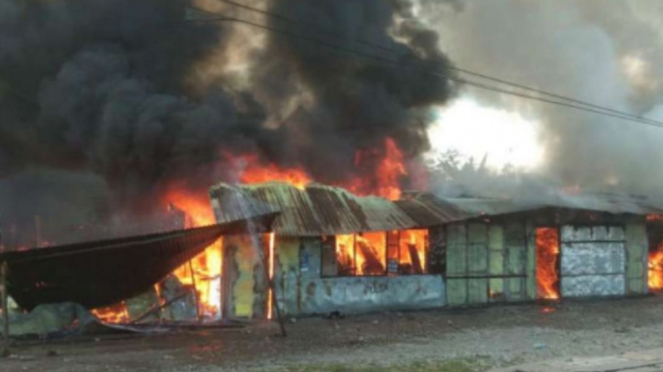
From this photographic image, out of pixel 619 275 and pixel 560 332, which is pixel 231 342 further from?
pixel 619 275

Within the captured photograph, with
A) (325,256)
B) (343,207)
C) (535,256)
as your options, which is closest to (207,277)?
(325,256)

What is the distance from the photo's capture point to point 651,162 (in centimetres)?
2803

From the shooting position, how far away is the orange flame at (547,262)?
21.4 meters

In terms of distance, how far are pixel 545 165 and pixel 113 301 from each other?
61.5ft

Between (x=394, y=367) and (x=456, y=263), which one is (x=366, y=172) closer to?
(x=456, y=263)

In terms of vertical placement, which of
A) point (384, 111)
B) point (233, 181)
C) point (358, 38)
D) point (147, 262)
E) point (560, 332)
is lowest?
point (560, 332)

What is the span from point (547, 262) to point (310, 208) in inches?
331

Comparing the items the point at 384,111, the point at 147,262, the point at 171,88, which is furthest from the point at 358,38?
the point at 147,262

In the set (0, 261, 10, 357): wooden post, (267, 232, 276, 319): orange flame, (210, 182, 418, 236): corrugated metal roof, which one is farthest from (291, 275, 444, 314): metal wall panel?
(0, 261, 10, 357): wooden post

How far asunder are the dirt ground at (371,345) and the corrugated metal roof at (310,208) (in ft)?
7.29

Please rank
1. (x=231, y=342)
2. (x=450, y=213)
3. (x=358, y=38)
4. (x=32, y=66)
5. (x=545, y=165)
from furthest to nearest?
(x=545, y=165) < (x=358, y=38) < (x=32, y=66) < (x=450, y=213) < (x=231, y=342)

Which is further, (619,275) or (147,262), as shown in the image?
(619,275)

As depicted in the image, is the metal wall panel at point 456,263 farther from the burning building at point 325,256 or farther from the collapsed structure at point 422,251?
the burning building at point 325,256

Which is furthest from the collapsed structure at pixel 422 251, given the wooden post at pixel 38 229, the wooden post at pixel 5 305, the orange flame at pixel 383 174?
the wooden post at pixel 38 229
